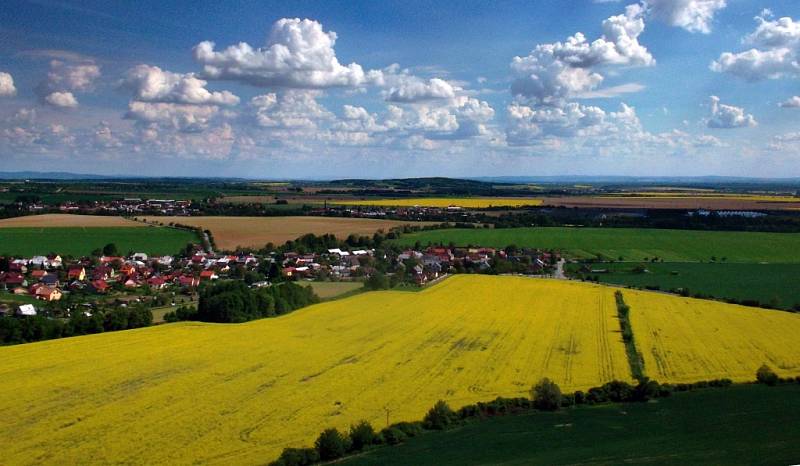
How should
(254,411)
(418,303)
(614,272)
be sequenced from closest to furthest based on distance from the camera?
(254,411), (418,303), (614,272)

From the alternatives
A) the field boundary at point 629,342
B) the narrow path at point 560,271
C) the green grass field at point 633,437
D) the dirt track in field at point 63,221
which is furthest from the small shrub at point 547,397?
the dirt track in field at point 63,221

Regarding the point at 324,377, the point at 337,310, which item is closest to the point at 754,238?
the point at 337,310

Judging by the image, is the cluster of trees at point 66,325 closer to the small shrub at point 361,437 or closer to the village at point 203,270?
the village at point 203,270

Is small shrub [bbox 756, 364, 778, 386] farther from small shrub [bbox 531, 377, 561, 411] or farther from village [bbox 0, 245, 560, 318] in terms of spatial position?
village [bbox 0, 245, 560, 318]

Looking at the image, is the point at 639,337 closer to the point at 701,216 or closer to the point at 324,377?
the point at 324,377

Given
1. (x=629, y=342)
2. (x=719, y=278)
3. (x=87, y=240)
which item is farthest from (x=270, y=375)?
(x=87, y=240)
